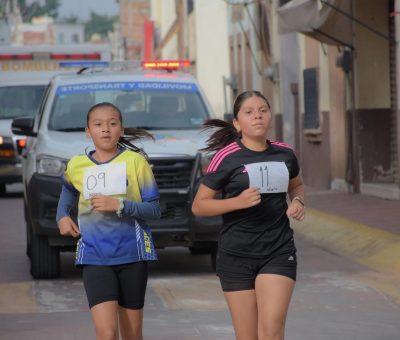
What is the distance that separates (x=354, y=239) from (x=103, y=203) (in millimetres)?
8751

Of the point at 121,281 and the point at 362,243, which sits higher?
the point at 121,281

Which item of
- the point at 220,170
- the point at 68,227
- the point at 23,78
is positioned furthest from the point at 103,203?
the point at 23,78

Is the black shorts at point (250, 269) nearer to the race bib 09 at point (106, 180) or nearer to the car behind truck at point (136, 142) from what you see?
the race bib 09 at point (106, 180)

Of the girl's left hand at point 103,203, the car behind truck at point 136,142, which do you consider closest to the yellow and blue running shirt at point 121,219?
the girl's left hand at point 103,203

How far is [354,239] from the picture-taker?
15578 millimetres

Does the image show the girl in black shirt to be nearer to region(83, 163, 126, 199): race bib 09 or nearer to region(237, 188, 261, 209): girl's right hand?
region(237, 188, 261, 209): girl's right hand

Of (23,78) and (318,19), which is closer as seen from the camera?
(318,19)

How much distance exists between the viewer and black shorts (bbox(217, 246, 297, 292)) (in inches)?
278

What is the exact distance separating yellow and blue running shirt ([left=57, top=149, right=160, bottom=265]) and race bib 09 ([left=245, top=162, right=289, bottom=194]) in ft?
1.90

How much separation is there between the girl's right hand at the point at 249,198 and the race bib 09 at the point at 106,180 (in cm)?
82

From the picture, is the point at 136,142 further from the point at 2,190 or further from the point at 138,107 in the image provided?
the point at 2,190

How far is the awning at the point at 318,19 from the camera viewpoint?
19.8 meters

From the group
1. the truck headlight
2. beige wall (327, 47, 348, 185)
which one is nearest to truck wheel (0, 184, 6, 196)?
beige wall (327, 47, 348, 185)

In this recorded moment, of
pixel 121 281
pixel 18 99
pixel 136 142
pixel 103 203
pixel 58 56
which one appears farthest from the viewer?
pixel 58 56
